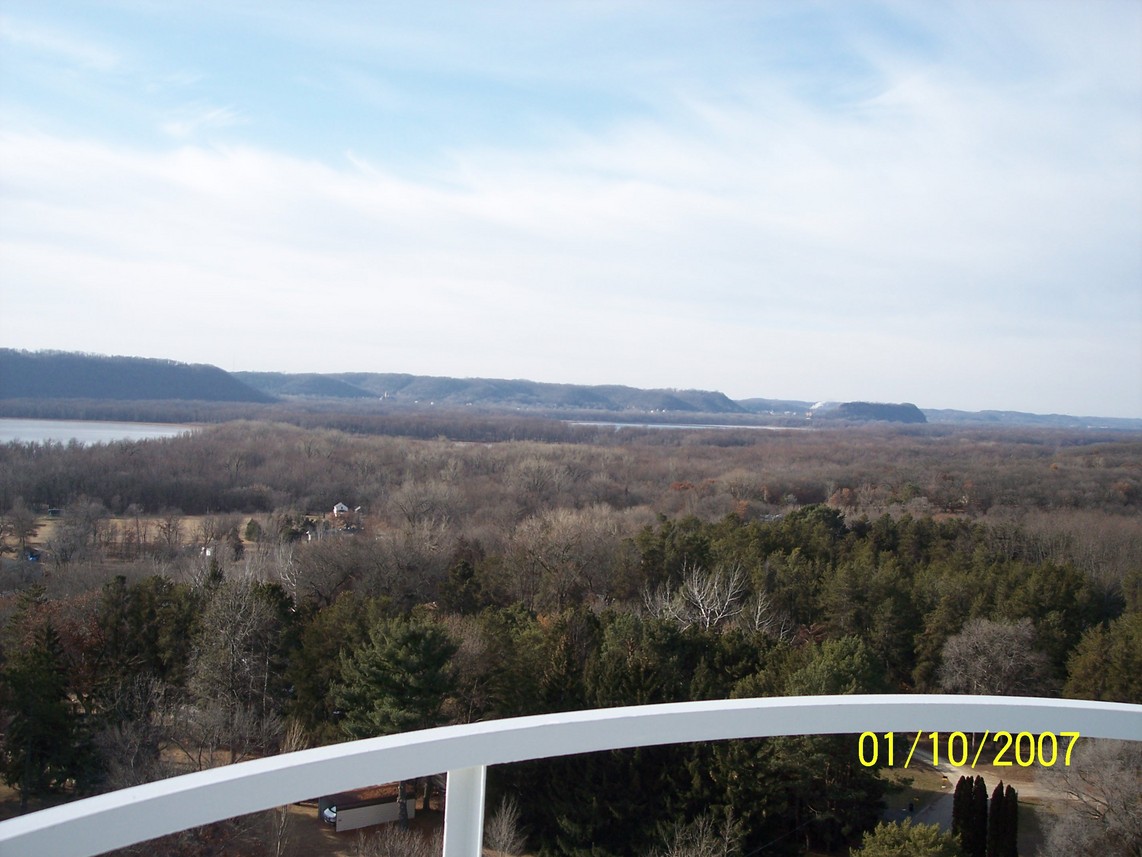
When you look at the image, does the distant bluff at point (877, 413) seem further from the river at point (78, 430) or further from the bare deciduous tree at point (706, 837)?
the bare deciduous tree at point (706, 837)

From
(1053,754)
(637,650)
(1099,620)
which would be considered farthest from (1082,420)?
(1053,754)

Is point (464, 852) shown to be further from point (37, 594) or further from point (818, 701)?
point (37, 594)

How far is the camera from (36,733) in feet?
44.0

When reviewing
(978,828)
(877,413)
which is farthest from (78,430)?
(877,413)

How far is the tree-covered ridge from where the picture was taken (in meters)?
48.8

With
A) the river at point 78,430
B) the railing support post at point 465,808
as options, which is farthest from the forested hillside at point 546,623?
the railing support post at point 465,808

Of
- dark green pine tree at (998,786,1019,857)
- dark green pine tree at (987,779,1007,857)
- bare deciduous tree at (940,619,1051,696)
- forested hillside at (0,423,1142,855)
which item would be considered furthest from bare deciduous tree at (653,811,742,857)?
bare deciduous tree at (940,619,1051,696)

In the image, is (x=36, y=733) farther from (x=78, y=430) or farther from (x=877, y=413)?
(x=877, y=413)

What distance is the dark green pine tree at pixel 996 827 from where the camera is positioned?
28.6ft

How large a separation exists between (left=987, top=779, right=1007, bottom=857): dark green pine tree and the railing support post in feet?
29.0

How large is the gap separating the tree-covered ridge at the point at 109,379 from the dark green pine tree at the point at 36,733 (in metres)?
26.6

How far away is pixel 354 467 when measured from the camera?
2039 inches

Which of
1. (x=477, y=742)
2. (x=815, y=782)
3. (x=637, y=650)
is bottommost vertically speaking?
(x=815, y=782)

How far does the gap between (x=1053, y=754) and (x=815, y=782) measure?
12.0 meters
